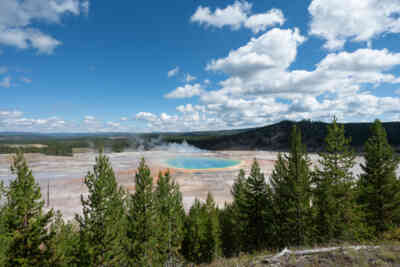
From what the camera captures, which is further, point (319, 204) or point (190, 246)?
point (190, 246)

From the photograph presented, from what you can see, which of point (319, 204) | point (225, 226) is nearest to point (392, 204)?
point (319, 204)

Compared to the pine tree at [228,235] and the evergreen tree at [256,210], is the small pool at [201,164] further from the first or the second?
the evergreen tree at [256,210]

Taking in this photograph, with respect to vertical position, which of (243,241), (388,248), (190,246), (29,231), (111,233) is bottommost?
(190,246)

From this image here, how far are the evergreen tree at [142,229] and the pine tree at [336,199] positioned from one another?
12.6 metres

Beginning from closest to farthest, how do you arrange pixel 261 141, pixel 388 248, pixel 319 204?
pixel 388 248, pixel 319 204, pixel 261 141

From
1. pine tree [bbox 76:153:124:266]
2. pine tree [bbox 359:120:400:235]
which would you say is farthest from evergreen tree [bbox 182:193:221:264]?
pine tree [bbox 359:120:400:235]

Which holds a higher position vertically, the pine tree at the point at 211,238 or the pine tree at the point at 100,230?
the pine tree at the point at 100,230

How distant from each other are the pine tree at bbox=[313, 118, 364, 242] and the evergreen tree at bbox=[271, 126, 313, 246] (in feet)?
2.43

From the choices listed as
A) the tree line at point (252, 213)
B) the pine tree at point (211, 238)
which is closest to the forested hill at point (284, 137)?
the tree line at point (252, 213)

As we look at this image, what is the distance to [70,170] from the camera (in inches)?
2251

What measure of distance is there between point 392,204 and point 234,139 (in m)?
128

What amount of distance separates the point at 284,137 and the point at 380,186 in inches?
4500

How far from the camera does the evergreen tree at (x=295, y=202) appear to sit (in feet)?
50.4

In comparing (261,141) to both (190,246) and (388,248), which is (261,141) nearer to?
(190,246)
